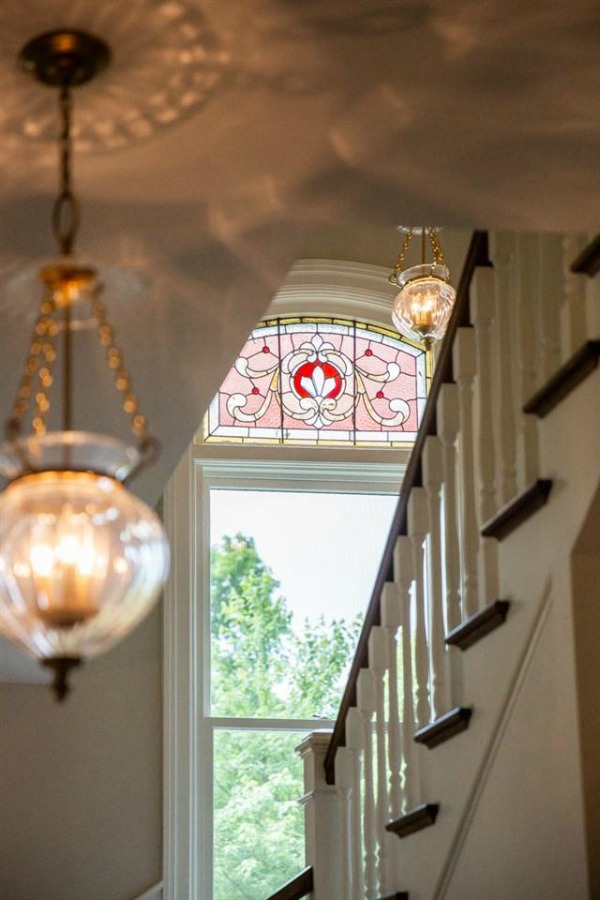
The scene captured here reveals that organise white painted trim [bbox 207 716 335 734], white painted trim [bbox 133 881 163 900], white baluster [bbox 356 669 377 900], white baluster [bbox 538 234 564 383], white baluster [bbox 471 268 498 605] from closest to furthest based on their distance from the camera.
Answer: white baluster [bbox 538 234 564 383] < white baluster [bbox 471 268 498 605] < white baluster [bbox 356 669 377 900] < white painted trim [bbox 133 881 163 900] < white painted trim [bbox 207 716 335 734]

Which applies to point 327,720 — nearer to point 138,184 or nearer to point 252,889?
point 252,889

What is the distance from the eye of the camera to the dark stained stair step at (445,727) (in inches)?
133

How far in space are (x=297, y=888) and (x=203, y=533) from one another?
104 inches

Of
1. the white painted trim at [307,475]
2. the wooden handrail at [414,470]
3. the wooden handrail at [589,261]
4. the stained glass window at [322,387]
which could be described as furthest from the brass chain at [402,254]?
the wooden handrail at [589,261]

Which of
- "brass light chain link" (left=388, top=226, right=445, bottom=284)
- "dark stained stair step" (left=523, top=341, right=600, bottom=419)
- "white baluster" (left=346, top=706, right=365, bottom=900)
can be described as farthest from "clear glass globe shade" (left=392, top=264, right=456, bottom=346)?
"dark stained stair step" (left=523, top=341, right=600, bottom=419)

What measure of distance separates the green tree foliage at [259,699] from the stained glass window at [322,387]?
2.16 feet

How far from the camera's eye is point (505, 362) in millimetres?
3369

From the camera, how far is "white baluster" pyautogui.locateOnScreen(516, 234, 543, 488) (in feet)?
10.2

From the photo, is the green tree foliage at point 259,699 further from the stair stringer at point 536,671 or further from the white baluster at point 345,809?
the stair stringer at point 536,671

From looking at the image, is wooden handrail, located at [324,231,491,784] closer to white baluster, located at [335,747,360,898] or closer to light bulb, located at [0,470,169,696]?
white baluster, located at [335,747,360,898]

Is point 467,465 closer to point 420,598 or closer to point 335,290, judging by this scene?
point 420,598

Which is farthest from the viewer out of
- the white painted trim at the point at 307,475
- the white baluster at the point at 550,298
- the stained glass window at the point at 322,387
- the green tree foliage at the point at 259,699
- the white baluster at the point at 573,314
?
the stained glass window at the point at 322,387

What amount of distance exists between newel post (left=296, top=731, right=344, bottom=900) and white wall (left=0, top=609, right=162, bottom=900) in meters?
1.95

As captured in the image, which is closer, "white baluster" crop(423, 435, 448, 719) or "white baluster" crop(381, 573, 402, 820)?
"white baluster" crop(423, 435, 448, 719)
